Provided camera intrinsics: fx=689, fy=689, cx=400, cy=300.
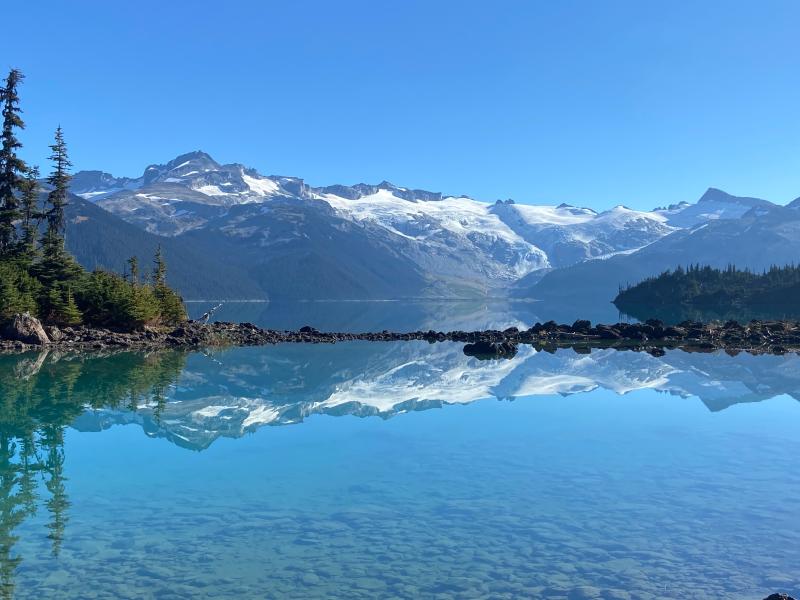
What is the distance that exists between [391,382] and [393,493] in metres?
28.3

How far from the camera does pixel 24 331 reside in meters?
64.1

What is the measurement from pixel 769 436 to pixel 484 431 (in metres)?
12.1

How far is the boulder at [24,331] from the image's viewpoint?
6397cm

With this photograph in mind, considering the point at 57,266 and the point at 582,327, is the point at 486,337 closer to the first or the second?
the point at 582,327

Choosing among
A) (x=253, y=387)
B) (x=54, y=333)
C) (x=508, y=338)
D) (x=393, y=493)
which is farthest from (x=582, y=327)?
(x=393, y=493)

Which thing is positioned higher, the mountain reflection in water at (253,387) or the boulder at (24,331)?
the boulder at (24,331)

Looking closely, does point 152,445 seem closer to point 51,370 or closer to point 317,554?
point 317,554

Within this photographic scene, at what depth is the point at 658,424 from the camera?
32.4 m

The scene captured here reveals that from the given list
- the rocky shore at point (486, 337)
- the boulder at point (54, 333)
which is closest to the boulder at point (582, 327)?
the rocky shore at point (486, 337)

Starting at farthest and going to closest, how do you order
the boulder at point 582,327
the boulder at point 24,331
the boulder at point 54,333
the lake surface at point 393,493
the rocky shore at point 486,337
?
the boulder at point 582,327 → the boulder at point 54,333 → the rocky shore at point 486,337 → the boulder at point 24,331 → the lake surface at point 393,493

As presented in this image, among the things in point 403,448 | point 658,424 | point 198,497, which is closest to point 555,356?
point 658,424

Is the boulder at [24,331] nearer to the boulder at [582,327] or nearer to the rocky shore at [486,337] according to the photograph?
the rocky shore at [486,337]

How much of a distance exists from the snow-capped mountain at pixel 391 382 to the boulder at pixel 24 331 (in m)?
16.3

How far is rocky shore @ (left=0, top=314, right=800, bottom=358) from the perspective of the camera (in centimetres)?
6519
